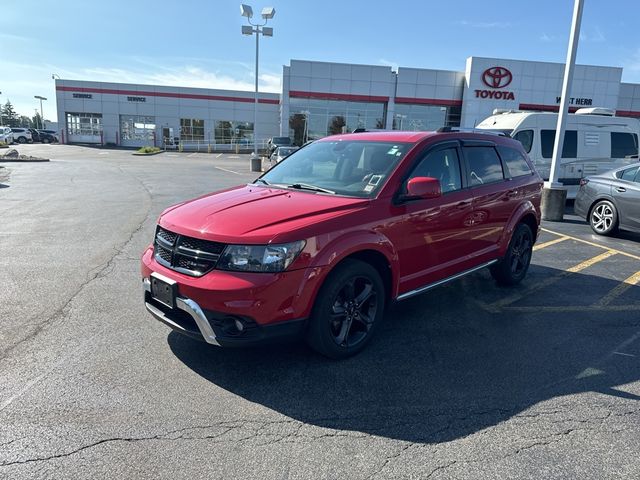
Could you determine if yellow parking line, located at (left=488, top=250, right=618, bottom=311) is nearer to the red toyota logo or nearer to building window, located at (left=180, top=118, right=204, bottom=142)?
the red toyota logo

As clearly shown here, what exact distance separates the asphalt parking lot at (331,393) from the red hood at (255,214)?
3.59 ft

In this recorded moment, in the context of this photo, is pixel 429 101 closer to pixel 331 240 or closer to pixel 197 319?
pixel 331 240

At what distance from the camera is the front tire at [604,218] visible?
9.23 m

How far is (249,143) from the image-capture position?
49.7 meters

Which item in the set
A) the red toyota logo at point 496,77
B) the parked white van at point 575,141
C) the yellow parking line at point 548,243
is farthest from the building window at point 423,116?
the yellow parking line at point 548,243

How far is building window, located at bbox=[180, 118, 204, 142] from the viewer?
49031 mm

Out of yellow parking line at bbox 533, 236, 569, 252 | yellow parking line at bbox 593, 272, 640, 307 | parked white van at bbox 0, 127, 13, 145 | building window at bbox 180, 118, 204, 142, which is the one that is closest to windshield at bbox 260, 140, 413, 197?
yellow parking line at bbox 593, 272, 640, 307

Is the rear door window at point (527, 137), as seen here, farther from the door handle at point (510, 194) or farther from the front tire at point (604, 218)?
the door handle at point (510, 194)

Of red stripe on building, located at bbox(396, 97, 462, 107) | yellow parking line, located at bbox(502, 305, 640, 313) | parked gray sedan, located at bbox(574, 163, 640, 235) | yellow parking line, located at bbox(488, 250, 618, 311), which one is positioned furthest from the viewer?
red stripe on building, located at bbox(396, 97, 462, 107)

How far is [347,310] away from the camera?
12.5ft

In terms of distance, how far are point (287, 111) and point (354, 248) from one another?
34.5 metres

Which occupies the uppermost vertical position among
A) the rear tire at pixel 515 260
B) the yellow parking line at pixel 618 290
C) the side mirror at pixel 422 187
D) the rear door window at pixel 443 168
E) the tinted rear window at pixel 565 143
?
the tinted rear window at pixel 565 143

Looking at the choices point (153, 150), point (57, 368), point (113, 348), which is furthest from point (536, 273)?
point (153, 150)

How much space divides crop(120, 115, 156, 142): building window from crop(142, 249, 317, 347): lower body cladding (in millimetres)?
50120
